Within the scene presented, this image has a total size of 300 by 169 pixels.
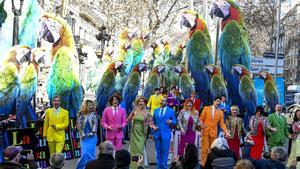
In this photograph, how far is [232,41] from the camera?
18344mm

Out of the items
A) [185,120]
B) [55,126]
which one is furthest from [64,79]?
[185,120]

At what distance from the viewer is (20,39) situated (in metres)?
16.5

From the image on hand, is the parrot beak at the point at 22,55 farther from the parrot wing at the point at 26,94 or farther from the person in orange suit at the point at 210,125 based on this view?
the person in orange suit at the point at 210,125

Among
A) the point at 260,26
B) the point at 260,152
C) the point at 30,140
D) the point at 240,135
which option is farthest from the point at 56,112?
the point at 260,26

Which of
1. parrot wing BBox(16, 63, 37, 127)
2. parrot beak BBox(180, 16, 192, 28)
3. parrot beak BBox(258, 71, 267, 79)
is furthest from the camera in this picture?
parrot beak BBox(180, 16, 192, 28)

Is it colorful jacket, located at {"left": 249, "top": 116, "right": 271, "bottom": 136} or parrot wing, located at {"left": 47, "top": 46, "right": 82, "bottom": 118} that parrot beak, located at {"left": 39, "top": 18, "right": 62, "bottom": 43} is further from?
colorful jacket, located at {"left": 249, "top": 116, "right": 271, "bottom": 136}

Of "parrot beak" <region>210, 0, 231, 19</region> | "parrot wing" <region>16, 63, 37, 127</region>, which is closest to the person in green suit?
"parrot wing" <region>16, 63, 37, 127</region>

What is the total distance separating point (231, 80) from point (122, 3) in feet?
60.2

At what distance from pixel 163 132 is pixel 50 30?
17.4 feet

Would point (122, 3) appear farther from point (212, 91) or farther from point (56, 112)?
point (56, 112)

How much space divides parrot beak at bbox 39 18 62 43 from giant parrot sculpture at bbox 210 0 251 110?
561 cm

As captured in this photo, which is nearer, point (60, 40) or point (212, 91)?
point (60, 40)

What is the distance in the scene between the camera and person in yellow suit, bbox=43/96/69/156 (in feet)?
37.0

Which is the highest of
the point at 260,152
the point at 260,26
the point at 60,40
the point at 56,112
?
the point at 260,26
